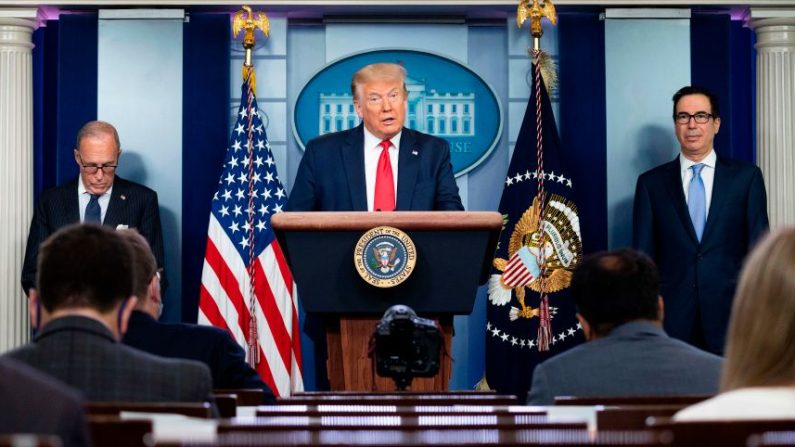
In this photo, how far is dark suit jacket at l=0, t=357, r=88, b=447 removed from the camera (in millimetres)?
1641

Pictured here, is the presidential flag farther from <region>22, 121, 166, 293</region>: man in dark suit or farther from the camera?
the camera

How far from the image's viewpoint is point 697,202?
775 centimetres

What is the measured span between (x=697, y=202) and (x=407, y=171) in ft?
6.66

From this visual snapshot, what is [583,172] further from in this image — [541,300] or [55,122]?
[55,122]

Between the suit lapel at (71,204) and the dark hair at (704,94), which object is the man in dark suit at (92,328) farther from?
the dark hair at (704,94)

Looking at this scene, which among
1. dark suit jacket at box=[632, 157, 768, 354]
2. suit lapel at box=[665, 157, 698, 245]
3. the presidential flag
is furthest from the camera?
the presidential flag

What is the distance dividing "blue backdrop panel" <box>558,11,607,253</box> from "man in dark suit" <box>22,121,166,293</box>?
253 centimetres

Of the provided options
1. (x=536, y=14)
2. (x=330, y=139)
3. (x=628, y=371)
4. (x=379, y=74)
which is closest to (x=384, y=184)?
(x=330, y=139)

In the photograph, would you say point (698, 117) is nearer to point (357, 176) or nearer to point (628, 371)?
point (357, 176)

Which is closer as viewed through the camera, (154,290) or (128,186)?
(154,290)

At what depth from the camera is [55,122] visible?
895 cm

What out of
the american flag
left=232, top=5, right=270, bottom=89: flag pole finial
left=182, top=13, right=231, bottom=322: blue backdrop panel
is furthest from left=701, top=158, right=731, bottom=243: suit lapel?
left=182, top=13, right=231, bottom=322: blue backdrop panel

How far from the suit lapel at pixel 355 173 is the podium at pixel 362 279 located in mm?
1083

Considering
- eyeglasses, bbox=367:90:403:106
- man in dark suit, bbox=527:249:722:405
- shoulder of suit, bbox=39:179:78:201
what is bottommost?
Answer: man in dark suit, bbox=527:249:722:405
